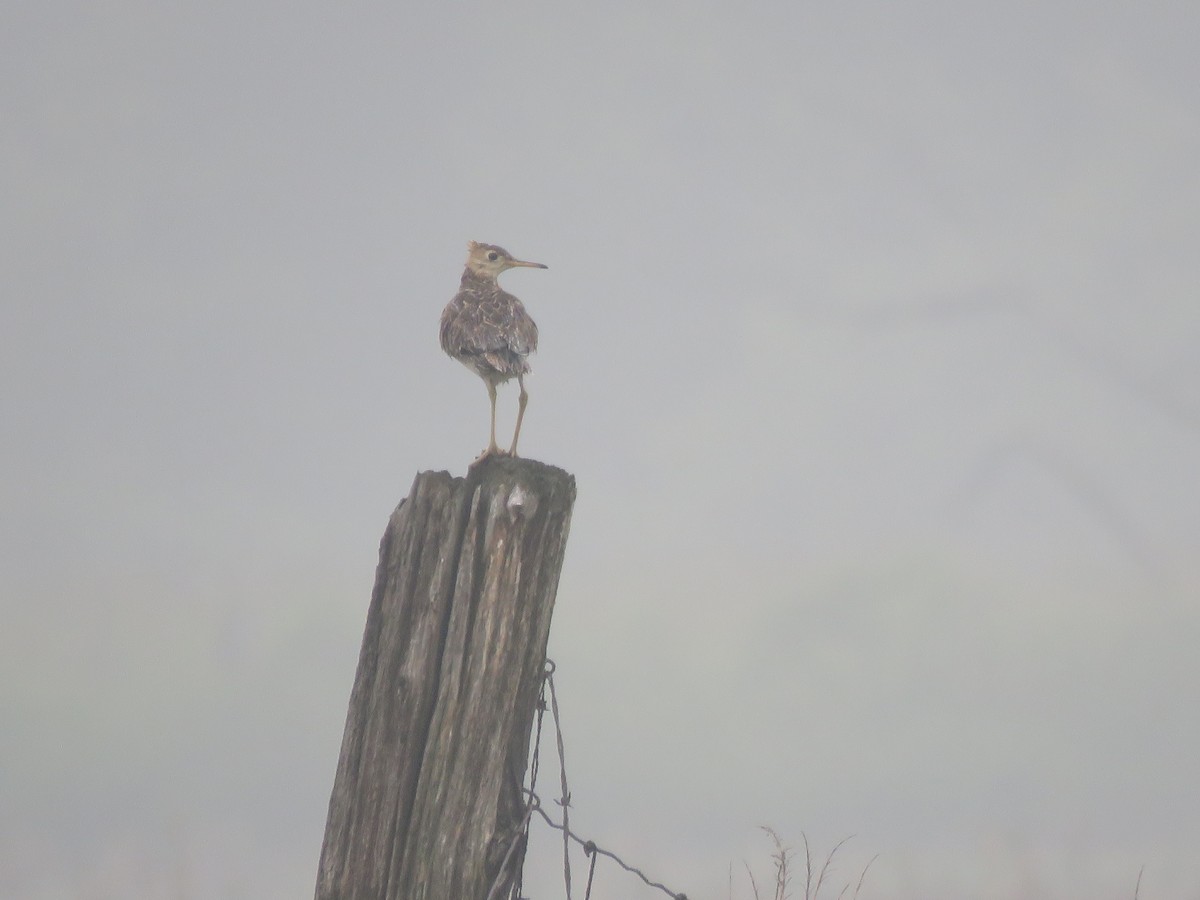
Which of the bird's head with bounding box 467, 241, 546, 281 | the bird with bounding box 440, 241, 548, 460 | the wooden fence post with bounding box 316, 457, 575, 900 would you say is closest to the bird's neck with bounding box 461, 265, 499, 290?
the bird's head with bounding box 467, 241, 546, 281

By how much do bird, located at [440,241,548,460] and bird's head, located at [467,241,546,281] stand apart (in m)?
1.49

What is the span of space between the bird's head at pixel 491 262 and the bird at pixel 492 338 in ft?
4.89

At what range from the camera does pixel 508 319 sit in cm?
853

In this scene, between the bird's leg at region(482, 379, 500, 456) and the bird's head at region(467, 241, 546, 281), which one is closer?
the bird's leg at region(482, 379, 500, 456)

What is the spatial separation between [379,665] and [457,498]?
0.71 metres

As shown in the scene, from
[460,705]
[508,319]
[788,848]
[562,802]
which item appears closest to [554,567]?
[460,705]

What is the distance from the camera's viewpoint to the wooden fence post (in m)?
4.87

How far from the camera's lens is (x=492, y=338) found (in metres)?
8.41

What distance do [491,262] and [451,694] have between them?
6266 millimetres

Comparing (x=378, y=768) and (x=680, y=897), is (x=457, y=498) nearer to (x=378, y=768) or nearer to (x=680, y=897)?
(x=378, y=768)

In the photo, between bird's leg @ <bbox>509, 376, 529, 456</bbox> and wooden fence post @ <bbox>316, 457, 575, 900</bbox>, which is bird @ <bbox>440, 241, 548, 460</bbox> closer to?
bird's leg @ <bbox>509, 376, 529, 456</bbox>

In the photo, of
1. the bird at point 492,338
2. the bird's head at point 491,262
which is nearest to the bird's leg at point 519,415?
the bird at point 492,338

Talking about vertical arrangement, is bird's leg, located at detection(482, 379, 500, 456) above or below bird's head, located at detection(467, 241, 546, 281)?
below

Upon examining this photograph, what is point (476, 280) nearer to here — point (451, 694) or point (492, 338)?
point (492, 338)
